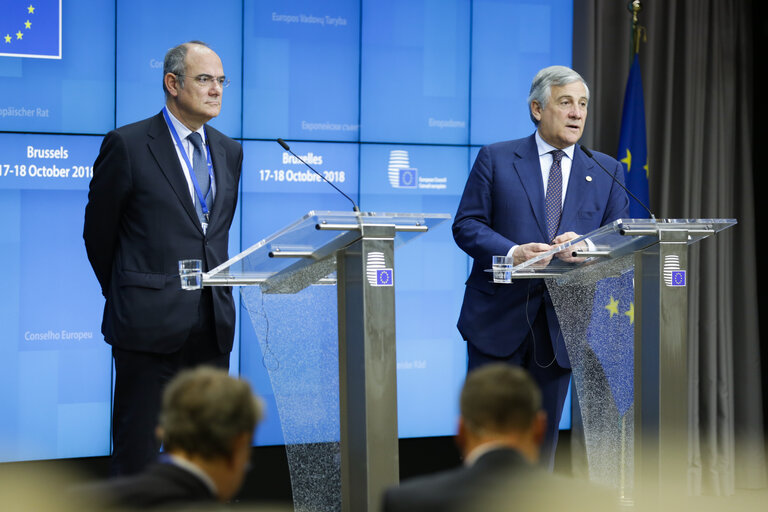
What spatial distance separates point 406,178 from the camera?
589cm

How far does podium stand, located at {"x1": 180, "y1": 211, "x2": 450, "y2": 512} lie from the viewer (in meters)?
2.48

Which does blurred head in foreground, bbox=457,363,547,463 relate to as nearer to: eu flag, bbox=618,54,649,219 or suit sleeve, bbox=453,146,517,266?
suit sleeve, bbox=453,146,517,266

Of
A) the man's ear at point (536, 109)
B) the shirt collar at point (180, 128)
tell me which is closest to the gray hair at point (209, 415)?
the shirt collar at point (180, 128)

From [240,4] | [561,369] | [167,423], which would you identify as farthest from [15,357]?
[167,423]

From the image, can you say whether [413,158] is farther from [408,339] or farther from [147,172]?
[147,172]

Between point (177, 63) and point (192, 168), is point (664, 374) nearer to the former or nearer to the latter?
point (192, 168)

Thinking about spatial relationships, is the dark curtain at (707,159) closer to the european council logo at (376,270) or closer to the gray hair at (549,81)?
the gray hair at (549,81)

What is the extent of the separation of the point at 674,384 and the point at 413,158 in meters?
3.31

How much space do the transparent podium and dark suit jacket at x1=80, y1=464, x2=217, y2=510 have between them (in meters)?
1.72

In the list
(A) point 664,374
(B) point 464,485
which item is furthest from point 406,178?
(B) point 464,485

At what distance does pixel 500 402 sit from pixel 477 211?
7.42 ft

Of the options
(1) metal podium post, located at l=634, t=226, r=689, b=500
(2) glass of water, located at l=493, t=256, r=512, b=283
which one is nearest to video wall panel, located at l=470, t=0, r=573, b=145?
(2) glass of water, located at l=493, t=256, r=512, b=283

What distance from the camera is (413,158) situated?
5.92m

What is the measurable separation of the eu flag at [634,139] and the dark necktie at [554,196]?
222 centimetres
